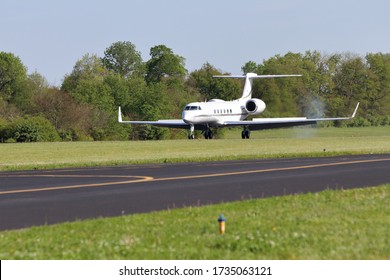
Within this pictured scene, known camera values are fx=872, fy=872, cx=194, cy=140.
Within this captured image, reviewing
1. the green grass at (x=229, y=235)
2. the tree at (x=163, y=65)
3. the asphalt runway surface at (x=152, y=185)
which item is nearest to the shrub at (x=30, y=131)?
the asphalt runway surface at (x=152, y=185)

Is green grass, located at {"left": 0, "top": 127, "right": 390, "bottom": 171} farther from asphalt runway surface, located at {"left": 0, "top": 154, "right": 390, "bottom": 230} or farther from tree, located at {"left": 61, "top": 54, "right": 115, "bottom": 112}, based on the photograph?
tree, located at {"left": 61, "top": 54, "right": 115, "bottom": 112}

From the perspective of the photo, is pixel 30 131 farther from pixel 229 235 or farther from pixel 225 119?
pixel 229 235

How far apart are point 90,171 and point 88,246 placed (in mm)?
17330

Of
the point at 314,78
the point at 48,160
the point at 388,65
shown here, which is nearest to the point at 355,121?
the point at 314,78

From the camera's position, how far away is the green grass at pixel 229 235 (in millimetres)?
12453

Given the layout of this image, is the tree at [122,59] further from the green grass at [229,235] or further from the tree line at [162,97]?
the green grass at [229,235]

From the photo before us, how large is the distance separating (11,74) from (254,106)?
57.6 metres

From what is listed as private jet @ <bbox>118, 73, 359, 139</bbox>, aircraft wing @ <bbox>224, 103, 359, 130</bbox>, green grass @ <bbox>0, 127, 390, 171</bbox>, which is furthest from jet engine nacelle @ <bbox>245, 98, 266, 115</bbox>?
green grass @ <bbox>0, 127, 390, 171</bbox>

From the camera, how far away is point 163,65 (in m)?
167

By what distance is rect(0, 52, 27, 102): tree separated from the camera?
118 m

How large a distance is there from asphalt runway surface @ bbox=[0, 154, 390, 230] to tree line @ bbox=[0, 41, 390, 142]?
136 ft

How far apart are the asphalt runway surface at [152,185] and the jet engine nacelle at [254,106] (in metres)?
41.3

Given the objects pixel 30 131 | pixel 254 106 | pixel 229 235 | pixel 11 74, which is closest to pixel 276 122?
pixel 254 106

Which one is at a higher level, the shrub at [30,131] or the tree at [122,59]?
the tree at [122,59]
